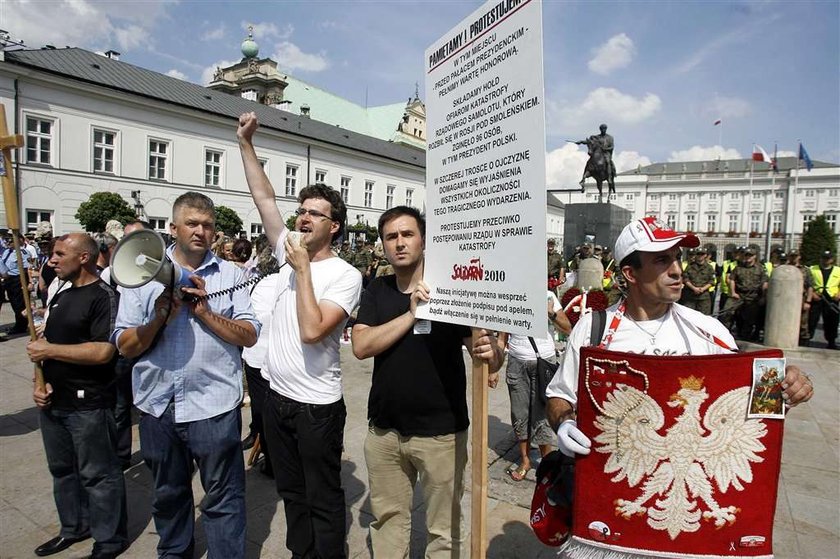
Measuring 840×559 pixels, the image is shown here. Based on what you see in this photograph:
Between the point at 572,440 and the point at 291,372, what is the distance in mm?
1491

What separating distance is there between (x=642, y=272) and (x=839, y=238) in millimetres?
93476

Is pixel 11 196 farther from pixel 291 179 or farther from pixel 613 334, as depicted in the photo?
pixel 291 179

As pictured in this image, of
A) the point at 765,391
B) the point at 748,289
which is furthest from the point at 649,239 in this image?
the point at 748,289

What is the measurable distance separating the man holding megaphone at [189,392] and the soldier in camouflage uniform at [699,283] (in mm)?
10273

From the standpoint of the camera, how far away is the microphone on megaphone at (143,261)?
240 cm

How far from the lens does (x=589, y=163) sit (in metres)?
17.4

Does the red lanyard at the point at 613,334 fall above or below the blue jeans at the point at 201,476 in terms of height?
above

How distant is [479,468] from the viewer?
200 cm

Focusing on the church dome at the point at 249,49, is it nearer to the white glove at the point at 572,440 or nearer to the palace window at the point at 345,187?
the palace window at the point at 345,187

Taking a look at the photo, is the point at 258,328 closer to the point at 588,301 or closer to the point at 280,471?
the point at 280,471

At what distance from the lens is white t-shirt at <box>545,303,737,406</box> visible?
2004 millimetres

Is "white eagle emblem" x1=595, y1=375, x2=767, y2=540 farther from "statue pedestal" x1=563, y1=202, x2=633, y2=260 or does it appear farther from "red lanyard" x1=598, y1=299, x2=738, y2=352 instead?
"statue pedestal" x1=563, y1=202, x2=633, y2=260

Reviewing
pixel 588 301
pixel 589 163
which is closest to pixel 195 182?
pixel 589 163

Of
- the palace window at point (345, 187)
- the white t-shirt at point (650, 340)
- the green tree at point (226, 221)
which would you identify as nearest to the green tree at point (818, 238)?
the palace window at point (345, 187)
